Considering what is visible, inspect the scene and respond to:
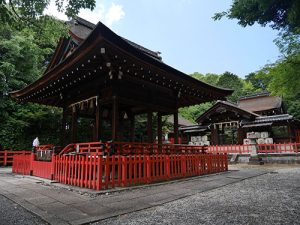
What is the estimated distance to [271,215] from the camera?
12.8 feet

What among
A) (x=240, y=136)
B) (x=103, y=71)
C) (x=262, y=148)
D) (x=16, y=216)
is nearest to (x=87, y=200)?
(x=16, y=216)

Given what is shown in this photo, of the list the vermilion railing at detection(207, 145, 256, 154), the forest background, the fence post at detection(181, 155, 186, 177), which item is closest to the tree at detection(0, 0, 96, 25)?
the forest background

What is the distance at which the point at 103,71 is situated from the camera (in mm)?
8062

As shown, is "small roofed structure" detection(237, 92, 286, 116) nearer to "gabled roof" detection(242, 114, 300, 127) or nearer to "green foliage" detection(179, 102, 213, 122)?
"gabled roof" detection(242, 114, 300, 127)

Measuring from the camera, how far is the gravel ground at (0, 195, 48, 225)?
370 cm

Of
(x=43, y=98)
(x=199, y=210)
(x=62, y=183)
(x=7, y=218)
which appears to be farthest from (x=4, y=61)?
(x=199, y=210)

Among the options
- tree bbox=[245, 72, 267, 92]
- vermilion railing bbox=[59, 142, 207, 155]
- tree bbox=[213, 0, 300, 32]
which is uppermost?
tree bbox=[245, 72, 267, 92]

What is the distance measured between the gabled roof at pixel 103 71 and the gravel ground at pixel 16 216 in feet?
13.1

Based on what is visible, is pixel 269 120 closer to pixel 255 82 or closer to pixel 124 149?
pixel 124 149

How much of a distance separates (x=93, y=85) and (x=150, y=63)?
9.05 ft

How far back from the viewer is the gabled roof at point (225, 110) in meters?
22.0

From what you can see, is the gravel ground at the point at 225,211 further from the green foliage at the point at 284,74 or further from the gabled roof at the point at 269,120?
the gabled roof at the point at 269,120

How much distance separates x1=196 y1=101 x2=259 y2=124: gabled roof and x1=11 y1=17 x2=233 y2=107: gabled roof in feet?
38.6

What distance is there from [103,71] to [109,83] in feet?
1.50
